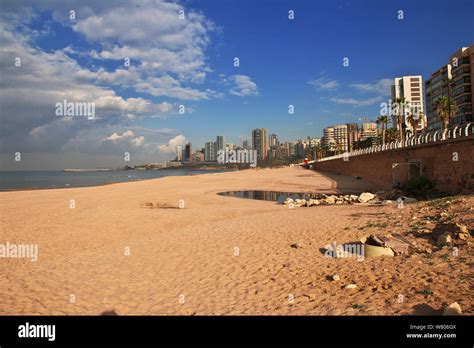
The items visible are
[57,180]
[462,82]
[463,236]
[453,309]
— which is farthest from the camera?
[57,180]

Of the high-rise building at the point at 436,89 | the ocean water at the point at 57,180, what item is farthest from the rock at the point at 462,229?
the high-rise building at the point at 436,89

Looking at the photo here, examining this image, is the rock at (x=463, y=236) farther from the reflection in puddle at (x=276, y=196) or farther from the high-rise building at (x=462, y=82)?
the high-rise building at (x=462, y=82)

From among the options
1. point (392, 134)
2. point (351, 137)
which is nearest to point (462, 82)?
point (392, 134)

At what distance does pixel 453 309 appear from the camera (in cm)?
465

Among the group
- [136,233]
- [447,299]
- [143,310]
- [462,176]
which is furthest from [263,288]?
[462,176]

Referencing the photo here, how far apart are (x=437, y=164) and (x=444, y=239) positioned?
607 inches

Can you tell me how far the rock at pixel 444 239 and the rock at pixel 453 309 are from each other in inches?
159

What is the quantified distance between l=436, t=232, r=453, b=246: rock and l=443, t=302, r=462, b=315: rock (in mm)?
4043

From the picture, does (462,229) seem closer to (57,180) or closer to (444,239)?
(444,239)

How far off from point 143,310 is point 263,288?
2807 millimetres

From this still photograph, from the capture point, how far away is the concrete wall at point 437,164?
1741cm

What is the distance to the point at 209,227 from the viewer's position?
47.2 ft

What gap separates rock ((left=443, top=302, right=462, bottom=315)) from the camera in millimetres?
4614
